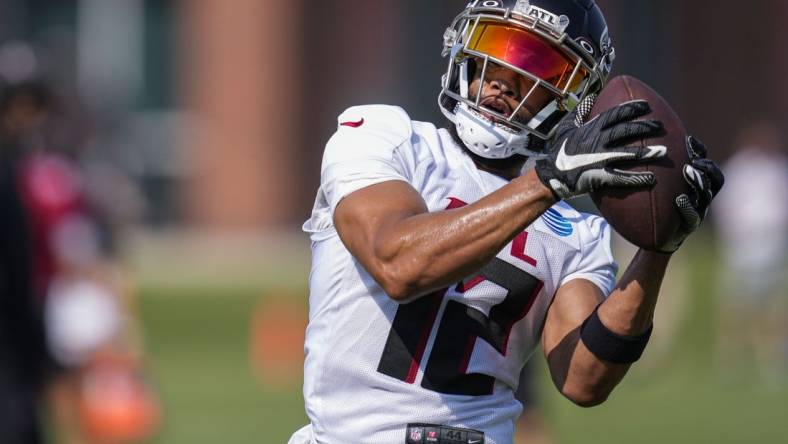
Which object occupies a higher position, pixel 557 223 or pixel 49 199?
pixel 557 223

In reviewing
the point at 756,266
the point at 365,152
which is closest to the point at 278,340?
the point at 756,266

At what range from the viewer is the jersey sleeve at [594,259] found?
11.7 ft

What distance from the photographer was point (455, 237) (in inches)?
117

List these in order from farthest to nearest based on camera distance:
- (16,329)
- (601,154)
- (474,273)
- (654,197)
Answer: (16,329) < (474,273) < (654,197) < (601,154)

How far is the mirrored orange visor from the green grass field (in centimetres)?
590

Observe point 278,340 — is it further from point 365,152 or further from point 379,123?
point 365,152

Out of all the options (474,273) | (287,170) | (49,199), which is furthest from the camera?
(287,170)

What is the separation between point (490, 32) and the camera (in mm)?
3494

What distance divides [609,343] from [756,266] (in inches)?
424

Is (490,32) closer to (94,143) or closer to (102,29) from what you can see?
(94,143)

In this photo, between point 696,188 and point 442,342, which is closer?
point 696,188

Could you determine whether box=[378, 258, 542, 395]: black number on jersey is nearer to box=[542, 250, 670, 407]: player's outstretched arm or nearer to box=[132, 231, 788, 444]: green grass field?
box=[542, 250, 670, 407]: player's outstretched arm

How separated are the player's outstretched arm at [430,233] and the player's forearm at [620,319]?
496 mm

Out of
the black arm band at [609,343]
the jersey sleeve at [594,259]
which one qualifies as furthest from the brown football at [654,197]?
Answer: the jersey sleeve at [594,259]
